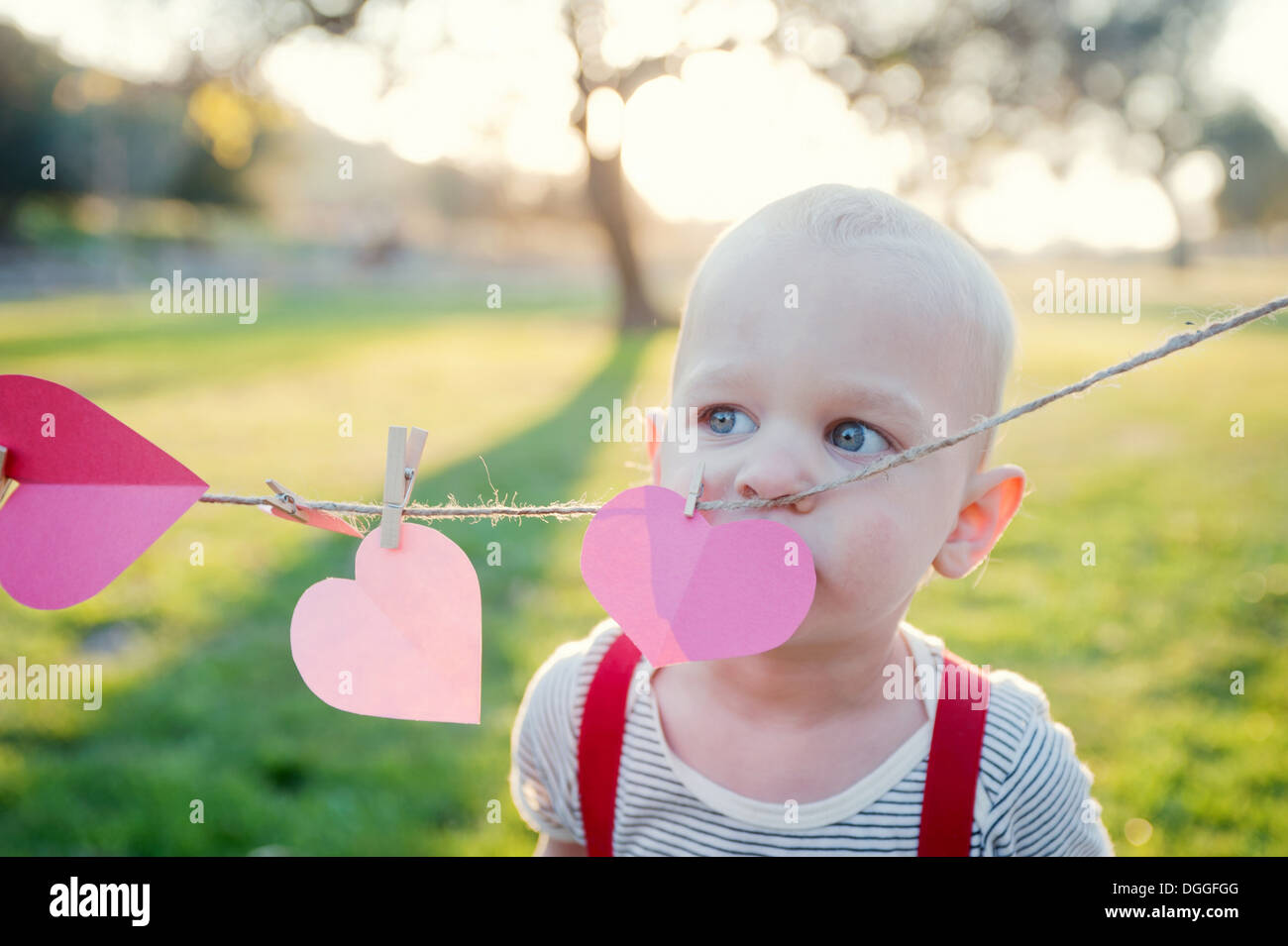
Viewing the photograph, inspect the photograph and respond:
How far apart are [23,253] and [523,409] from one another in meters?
29.0

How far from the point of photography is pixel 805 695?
4.60ft

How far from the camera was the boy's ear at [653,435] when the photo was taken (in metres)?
1.44

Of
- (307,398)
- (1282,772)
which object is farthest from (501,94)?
(1282,772)

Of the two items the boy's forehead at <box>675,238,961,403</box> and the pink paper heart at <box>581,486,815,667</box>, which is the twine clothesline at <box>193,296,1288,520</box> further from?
the boy's forehead at <box>675,238,961,403</box>

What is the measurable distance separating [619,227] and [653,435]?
584 inches

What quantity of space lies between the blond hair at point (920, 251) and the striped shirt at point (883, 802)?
1.34 feet

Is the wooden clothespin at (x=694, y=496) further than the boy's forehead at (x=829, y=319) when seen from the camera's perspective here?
No

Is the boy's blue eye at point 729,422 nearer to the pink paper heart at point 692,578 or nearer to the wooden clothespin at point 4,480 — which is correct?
the pink paper heart at point 692,578

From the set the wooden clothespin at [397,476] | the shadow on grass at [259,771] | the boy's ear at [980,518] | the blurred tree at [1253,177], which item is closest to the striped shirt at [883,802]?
the boy's ear at [980,518]

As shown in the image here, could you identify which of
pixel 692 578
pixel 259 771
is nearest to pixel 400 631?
pixel 692 578

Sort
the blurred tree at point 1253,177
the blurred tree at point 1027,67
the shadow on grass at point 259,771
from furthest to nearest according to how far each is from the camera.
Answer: the blurred tree at point 1253,177 < the blurred tree at point 1027,67 < the shadow on grass at point 259,771

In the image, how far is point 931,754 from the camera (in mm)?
1413

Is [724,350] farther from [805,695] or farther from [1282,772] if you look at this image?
[1282,772]

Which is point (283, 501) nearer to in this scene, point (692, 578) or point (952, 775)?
point (692, 578)
